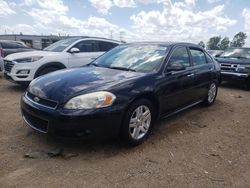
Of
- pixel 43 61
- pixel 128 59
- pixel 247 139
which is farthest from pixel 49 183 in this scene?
pixel 43 61

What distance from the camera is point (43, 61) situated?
7668 millimetres

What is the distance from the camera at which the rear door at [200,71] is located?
18.8 ft

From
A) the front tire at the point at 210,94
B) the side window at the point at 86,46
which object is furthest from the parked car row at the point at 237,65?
the side window at the point at 86,46

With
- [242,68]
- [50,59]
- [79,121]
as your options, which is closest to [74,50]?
[50,59]

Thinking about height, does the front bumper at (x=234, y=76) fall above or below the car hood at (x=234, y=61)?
below

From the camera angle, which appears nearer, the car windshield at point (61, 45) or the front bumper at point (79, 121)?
the front bumper at point (79, 121)

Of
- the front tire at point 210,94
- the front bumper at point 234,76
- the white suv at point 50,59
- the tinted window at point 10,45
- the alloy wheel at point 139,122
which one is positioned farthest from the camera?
the tinted window at point 10,45

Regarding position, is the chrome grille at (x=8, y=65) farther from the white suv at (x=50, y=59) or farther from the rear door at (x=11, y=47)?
the rear door at (x=11, y=47)

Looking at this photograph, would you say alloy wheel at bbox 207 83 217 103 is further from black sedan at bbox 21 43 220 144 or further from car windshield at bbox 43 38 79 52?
car windshield at bbox 43 38 79 52

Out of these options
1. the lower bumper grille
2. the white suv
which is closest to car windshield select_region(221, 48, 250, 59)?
the white suv

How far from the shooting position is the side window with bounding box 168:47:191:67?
16.0 feet

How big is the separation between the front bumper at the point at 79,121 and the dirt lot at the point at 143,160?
0.33 meters

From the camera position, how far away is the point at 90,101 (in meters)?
3.55

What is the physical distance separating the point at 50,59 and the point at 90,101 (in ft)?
15.4
